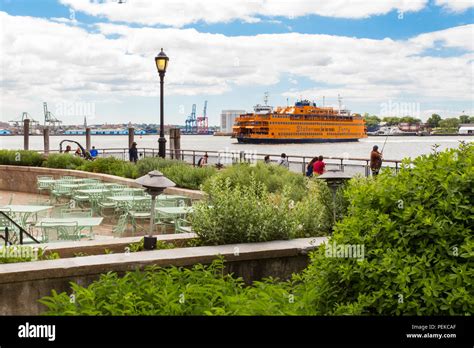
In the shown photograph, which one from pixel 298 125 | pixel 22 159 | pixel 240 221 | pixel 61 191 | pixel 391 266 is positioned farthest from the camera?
pixel 298 125

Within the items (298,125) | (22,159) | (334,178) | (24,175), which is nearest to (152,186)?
(334,178)

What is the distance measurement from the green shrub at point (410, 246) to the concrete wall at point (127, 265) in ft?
6.75

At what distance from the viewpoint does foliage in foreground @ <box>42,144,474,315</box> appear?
3861mm

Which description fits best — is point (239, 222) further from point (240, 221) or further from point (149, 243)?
point (149, 243)

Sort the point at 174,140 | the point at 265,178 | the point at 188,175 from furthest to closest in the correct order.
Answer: the point at 174,140 < the point at 188,175 < the point at 265,178

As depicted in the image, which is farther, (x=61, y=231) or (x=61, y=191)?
(x=61, y=191)

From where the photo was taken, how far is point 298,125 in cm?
10306

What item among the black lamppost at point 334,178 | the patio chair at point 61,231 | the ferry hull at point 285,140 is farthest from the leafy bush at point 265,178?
the ferry hull at point 285,140

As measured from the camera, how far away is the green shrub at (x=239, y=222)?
7.05m

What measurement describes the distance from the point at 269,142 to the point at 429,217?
9409 cm

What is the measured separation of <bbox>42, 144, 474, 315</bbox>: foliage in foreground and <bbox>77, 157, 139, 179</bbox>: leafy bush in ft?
47.9

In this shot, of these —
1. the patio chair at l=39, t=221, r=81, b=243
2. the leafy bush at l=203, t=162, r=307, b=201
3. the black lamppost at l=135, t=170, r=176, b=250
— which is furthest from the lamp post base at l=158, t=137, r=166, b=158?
the black lamppost at l=135, t=170, r=176, b=250

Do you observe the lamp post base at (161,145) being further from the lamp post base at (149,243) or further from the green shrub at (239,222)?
the lamp post base at (149,243)

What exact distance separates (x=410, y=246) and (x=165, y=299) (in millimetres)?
1986
